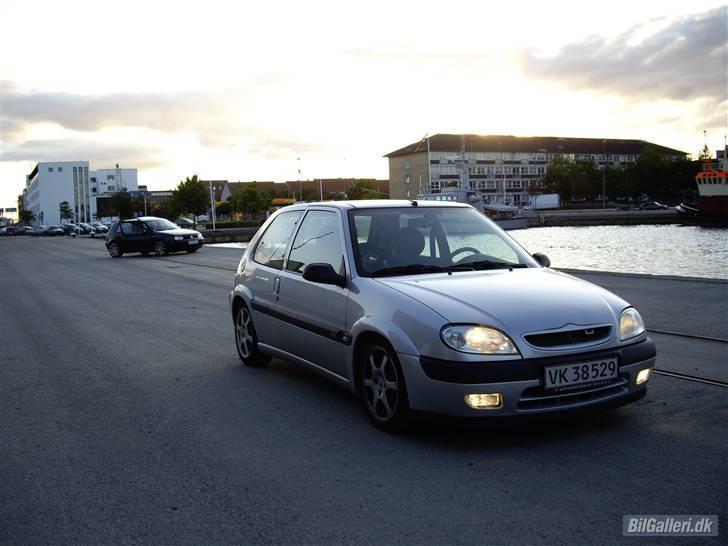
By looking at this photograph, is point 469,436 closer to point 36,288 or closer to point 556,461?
point 556,461

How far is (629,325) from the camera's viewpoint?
4.81 metres

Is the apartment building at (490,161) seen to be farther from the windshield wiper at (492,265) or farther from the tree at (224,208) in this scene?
the windshield wiper at (492,265)

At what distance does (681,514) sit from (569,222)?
283ft

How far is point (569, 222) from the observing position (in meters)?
86.3

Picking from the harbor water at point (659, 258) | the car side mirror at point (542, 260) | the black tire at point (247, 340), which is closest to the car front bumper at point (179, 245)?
the harbor water at point (659, 258)

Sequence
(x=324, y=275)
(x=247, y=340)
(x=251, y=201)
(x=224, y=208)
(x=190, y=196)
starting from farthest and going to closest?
(x=224, y=208) → (x=251, y=201) → (x=190, y=196) → (x=247, y=340) → (x=324, y=275)

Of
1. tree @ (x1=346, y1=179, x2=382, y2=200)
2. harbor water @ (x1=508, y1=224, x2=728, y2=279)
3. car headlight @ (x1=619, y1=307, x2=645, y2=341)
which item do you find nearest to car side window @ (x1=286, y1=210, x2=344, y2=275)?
car headlight @ (x1=619, y1=307, x2=645, y2=341)

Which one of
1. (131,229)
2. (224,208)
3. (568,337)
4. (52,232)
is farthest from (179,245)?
(224,208)

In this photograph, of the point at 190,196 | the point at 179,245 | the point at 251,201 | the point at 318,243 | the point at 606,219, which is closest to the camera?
the point at 318,243

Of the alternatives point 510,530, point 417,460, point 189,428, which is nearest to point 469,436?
point 417,460

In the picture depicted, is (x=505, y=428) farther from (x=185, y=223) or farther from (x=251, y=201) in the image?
(x=251, y=201)

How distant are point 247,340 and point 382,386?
270 cm

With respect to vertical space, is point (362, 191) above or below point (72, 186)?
below

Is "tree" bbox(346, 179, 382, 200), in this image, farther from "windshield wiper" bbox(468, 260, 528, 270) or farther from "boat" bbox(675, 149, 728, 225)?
"windshield wiper" bbox(468, 260, 528, 270)
